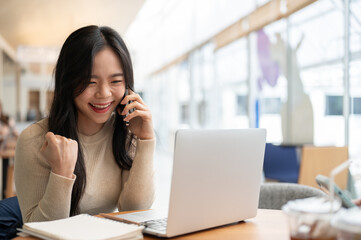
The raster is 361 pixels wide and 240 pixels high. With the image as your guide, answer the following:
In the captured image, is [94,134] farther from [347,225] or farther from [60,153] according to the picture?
[347,225]

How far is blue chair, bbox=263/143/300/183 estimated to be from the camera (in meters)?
4.14

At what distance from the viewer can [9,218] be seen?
1.56 metres

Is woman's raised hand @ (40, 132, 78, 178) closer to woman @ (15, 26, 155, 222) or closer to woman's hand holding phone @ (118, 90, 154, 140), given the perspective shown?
woman @ (15, 26, 155, 222)

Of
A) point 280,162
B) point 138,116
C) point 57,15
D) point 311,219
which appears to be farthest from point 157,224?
point 57,15

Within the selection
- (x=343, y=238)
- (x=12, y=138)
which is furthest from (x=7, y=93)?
(x=343, y=238)

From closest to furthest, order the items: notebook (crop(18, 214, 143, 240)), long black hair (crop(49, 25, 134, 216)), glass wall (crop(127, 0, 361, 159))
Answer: notebook (crop(18, 214, 143, 240)), long black hair (crop(49, 25, 134, 216)), glass wall (crop(127, 0, 361, 159))

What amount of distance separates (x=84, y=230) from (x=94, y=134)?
74 cm

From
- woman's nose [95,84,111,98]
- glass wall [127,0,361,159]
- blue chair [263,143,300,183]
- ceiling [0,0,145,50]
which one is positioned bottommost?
blue chair [263,143,300,183]

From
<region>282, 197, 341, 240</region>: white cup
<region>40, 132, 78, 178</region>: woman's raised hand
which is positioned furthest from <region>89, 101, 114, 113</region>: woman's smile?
<region>282, 197, 341, 240</region>: white cup

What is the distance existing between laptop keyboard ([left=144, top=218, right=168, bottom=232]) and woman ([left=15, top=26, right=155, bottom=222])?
0.39 meters

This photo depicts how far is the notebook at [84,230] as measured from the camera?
1081 millimetres

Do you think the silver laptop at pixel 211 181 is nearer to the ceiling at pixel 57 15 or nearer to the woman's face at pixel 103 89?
the woman's face at pixel 103 89

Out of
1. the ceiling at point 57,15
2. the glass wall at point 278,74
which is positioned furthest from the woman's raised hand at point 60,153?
the ceiling at point 57,15

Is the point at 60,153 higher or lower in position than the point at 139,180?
higher
